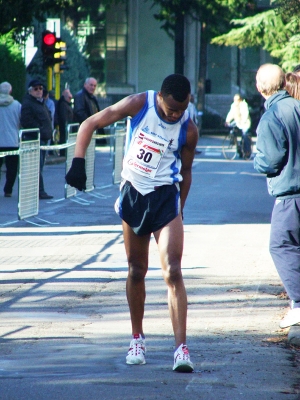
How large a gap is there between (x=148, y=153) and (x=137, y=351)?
1.22 meters

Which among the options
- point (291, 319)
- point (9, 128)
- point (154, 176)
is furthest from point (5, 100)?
point (154, 176)

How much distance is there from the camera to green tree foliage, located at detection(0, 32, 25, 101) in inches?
889

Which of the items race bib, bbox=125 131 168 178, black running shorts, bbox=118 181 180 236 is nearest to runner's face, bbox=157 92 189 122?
race bib, bbox=125 131 168 178

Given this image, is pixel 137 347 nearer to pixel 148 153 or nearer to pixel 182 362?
pixel 182 362

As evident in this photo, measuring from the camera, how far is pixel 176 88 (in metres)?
5.14

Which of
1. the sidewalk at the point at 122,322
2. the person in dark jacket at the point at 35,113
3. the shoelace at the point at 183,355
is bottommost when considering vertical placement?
the sidewalk at the point at 122,322

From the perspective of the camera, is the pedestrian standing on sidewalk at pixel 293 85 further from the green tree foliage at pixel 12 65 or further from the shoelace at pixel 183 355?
the green tree foliage at pixel 12 65

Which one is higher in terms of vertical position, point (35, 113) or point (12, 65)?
point (12, 65)

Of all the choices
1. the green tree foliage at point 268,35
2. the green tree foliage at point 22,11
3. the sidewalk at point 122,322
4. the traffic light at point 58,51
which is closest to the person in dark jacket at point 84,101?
the green tree foliage at point 22,11

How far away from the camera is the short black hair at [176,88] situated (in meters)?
5.13

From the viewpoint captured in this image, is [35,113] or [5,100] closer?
[35,113]

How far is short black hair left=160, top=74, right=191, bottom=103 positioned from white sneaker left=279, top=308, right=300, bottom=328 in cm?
200

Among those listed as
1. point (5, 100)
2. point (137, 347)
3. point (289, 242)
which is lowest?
point (137, 347)

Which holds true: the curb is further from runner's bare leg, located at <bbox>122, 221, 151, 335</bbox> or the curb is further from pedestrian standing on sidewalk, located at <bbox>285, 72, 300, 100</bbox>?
pedestrian standing on sidewalk, located at <bbox>285, 72, 300, 100</bbox>
